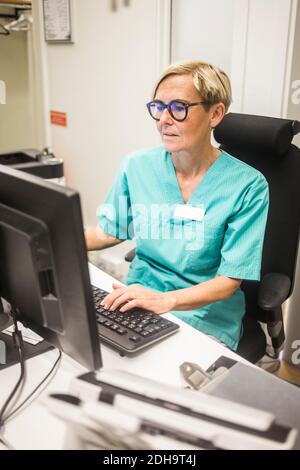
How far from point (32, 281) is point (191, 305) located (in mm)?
514

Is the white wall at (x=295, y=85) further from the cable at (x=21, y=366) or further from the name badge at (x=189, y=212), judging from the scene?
the cable at (x=21, y=366)

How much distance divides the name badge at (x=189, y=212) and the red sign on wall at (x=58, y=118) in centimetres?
167

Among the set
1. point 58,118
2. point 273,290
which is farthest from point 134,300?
point 58,118

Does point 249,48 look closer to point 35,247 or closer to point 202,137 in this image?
point 202,137

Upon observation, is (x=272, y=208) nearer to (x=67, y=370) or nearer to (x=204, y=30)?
(x=67, y=370)

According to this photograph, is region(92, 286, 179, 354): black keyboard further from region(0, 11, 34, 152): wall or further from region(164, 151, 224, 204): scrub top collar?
region(0, 11, 34, 152): wall

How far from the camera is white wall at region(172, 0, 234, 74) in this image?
73.0 inches

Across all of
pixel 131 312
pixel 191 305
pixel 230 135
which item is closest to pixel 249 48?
pixel 230 135

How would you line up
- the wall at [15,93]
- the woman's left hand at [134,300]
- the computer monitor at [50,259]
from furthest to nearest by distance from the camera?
the wall at [15,93]
the woman's left hand at [134,300]
the computer monitor at [50,259]

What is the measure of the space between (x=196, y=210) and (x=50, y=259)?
0.67 meters

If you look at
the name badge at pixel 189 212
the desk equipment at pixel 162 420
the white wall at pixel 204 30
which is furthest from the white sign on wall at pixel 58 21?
the desk equipment at pixel 162 420

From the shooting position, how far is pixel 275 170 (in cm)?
142

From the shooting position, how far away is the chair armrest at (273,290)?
1271 millimetres
